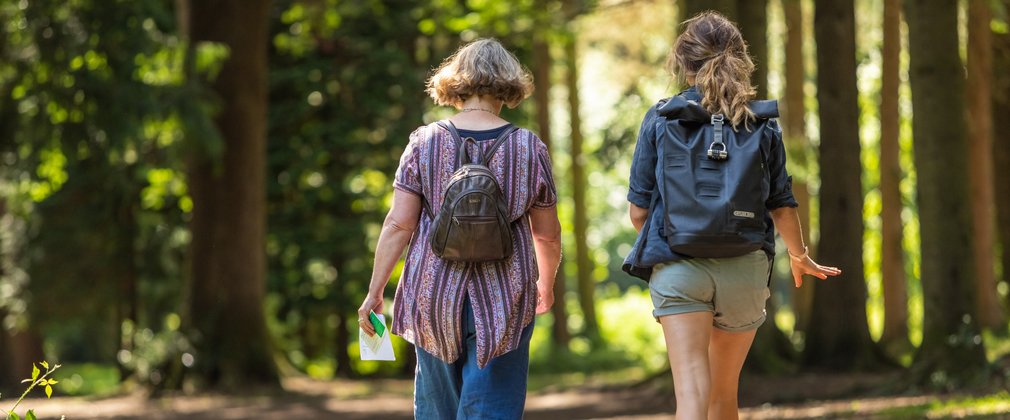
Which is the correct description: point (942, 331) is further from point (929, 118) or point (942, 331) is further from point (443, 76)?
point (443, 76)

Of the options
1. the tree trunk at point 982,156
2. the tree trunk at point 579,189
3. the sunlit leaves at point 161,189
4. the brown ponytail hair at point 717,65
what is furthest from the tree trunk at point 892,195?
the brown ponytail hair at point 717,65

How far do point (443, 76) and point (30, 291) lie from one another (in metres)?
21.4

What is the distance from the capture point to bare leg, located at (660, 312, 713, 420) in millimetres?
4910

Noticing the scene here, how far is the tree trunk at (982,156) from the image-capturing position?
19531 millimetres

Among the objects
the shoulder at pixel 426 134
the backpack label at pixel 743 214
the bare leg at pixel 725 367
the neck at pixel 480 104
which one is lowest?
the bare leg at pixel 725 367

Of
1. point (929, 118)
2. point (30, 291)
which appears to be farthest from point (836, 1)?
point (30, 291)

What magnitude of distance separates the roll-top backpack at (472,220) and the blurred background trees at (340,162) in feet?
2.95

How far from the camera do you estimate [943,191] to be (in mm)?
11578

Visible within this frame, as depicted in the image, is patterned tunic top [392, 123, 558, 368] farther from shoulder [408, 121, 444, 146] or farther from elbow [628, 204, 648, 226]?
elbow [628, 204, 648, 226]

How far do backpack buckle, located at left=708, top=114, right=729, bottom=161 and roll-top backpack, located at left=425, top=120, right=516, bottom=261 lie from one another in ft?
2.49

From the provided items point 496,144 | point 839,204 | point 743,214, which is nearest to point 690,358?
point 743,214

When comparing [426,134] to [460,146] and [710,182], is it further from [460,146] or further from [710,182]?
[710,182]

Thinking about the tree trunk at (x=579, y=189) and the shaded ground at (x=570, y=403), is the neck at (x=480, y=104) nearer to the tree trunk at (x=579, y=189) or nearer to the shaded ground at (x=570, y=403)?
the shaded ground at (x=570, y=403)

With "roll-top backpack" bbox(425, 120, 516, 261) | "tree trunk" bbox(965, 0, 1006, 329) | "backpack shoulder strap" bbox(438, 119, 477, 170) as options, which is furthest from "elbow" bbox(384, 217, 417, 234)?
"tree trunk" bbox(965, 0, 1006, 329)
